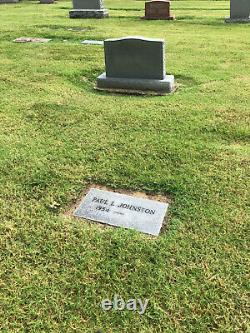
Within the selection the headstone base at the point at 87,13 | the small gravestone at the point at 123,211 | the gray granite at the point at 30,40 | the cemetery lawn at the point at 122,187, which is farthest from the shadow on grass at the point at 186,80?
the headstone base at the point at 87,13

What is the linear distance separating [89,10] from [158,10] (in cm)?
298

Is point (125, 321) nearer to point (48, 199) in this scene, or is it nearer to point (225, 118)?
point (48, 199)

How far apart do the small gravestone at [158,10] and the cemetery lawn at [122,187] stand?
25.7 feet

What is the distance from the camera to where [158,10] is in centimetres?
1452

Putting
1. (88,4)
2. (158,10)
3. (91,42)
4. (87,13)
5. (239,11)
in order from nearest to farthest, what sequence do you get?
(91,42), (239,11), (158,10), (87,13), (88,4)

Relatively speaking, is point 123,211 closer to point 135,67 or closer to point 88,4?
point 135,67

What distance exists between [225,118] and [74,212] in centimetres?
308

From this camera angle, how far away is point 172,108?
5922 millimetres

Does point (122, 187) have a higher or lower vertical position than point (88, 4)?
lower

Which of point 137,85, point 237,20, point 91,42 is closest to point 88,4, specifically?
point 91,42

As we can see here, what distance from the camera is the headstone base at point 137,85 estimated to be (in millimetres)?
6609

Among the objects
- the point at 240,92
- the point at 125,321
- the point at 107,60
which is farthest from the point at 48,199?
the point at 240,92

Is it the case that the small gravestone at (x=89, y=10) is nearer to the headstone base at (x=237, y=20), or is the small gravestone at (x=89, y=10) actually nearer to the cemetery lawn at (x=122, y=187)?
the headstone base at (x=237, y=20)

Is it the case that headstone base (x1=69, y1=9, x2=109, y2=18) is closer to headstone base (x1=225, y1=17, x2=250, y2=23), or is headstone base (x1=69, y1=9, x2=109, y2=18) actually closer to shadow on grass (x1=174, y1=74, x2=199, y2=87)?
headstone base (x1=225, y1=17, x2=250, y2=23)
